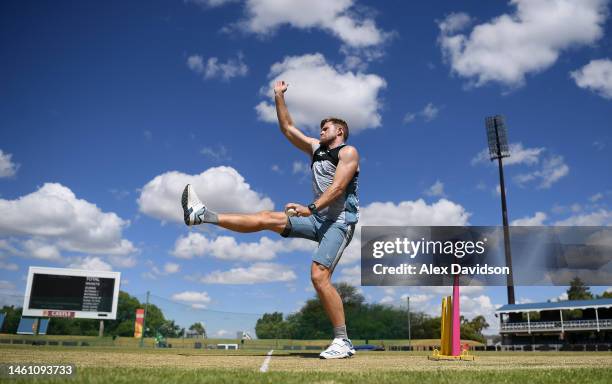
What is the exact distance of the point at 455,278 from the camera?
5.52 meters

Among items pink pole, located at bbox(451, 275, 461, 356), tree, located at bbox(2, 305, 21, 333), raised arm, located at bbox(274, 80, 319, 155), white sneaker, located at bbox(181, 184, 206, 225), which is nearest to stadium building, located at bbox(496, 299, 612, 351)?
pink pole, located at bbox(451, 275, 461, 356)

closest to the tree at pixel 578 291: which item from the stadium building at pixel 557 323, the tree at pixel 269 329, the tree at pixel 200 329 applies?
the stadium building at pixel 557 323

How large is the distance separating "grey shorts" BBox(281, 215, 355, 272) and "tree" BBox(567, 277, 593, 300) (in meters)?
67.1

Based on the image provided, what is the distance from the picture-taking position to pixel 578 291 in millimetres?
62812

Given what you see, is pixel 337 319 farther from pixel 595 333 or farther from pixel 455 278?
pixel 595 333

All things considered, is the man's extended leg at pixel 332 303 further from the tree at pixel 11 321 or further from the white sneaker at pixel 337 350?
the tree at pixel 11 321

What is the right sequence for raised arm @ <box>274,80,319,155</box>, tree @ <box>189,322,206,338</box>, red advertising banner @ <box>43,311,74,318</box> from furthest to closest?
1. tree @ <box>189,322,206,338</box>
2. red advertising banner @ <box>43,311,74,318</box>
3. raised arm @ <box>274,80,319,155</box>

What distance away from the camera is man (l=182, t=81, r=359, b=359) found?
4.25 m

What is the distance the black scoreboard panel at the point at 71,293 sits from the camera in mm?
38844

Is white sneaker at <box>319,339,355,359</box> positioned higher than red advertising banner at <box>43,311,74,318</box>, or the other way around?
red advertising banner at <box>43,311,74,318</box>

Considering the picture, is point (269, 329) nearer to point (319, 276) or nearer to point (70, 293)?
point (70, 293)

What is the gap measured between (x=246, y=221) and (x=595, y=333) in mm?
50736

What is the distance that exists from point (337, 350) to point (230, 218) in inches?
58.4

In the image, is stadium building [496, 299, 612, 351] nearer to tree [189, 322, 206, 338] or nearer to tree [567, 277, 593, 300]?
tree [567, 277, 593, 300]
